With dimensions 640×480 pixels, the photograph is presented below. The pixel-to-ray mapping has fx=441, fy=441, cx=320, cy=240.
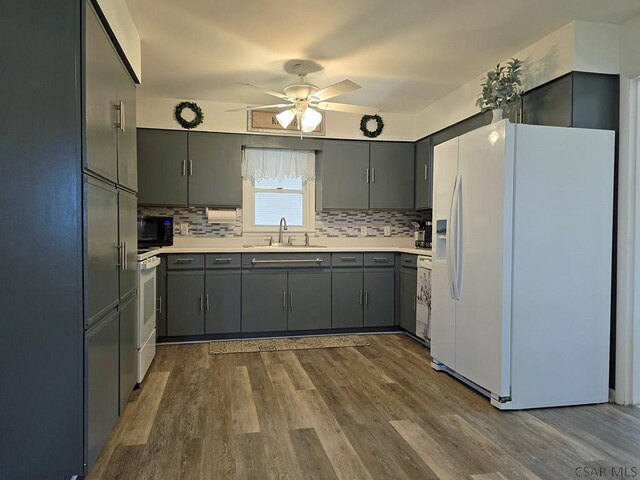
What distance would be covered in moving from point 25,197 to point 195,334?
9.31 ft

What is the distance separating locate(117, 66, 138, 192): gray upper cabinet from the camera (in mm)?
2387

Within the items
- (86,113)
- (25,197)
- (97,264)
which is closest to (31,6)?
(86,113)

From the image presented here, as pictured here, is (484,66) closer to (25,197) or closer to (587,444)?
(587,444)

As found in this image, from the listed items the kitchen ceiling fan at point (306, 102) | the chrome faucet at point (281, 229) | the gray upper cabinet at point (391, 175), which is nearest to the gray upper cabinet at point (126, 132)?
the kitchen ceiling fan at point (306, 102)

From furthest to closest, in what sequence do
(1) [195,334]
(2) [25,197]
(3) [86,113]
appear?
(1) [195,334], (3) [86,113], (2) [25,197]

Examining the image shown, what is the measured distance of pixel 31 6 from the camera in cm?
159

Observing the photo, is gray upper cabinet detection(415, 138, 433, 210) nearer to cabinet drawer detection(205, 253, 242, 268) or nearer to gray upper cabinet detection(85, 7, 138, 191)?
cabinet drawer detection(205, 253, 242, 268)

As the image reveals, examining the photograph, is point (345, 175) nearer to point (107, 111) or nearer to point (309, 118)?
point (309, 118)

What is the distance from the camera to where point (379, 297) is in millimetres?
4660

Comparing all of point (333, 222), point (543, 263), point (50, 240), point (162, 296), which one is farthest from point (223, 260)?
point (543, 263)

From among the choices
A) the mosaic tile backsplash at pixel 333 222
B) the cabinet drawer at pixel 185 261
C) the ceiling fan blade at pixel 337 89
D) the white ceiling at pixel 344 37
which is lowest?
the cabinet drawer at pixel 185 261

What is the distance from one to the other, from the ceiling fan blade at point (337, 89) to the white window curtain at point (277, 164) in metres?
1.50

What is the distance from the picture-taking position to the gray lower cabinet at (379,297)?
15.2 feet

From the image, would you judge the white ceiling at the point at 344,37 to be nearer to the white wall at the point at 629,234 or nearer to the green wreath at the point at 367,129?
the white wall at the point at 629,234
